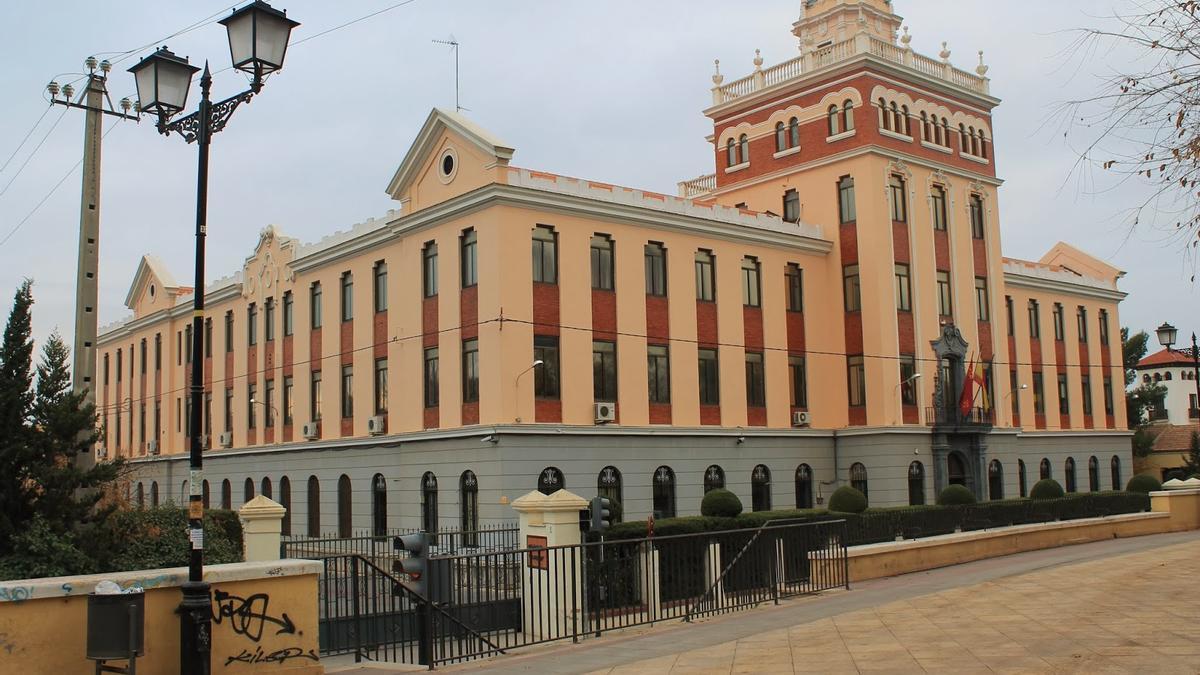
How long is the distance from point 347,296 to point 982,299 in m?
23.9

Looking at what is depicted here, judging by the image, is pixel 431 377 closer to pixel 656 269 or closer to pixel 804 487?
pixel 656 269

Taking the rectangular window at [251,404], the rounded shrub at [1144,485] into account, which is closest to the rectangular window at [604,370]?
the rectangular window at [251,404]

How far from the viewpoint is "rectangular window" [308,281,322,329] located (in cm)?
4147

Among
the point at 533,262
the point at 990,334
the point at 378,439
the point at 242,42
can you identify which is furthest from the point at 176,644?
the point at 990,334

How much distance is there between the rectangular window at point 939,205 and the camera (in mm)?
41875

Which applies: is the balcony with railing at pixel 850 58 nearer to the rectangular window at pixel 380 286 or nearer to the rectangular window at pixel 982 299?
the rectangular window at pixel 982 299

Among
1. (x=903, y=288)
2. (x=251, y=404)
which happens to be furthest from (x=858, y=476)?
(x=251, y=404)

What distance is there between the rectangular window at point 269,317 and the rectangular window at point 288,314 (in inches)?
40.7

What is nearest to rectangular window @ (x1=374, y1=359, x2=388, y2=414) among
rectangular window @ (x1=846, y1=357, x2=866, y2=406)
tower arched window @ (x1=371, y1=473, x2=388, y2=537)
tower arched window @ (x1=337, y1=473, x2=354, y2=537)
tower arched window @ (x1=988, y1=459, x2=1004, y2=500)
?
tower arched window @ (x1=371, y1=473, x2=388, y2=537)

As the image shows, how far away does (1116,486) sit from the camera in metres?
51.9

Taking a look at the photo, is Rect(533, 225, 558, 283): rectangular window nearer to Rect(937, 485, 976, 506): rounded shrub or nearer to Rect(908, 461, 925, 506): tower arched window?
Rect(937, 485, 976, 506): rounded shrub

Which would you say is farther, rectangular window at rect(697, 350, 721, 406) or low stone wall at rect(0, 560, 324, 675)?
rectangular window at rect(697, 350, 721, 406)

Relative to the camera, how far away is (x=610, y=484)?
1288 inches

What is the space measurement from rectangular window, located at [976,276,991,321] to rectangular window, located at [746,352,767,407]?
10631 millimetres
